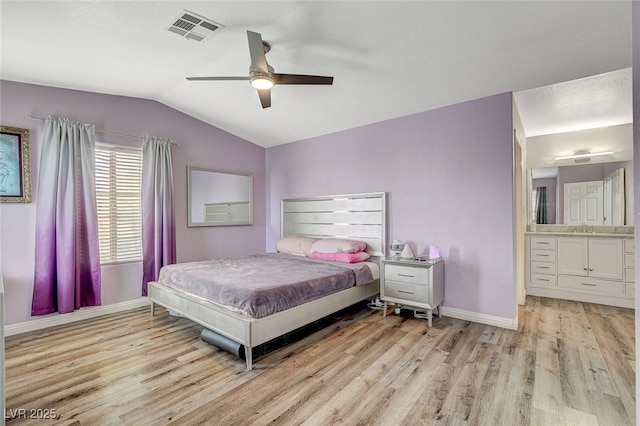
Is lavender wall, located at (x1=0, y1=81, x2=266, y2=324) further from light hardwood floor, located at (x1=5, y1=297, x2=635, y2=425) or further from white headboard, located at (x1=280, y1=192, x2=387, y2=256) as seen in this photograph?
white headboard, located at (x1=280, y1=192, x2=387, y2=256)

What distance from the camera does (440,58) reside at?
2742mm

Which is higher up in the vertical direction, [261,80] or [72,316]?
[261,80]

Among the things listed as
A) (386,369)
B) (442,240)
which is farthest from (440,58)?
(386,369)

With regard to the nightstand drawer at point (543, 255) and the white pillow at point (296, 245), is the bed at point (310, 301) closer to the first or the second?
the white pillow at point (296, 245)

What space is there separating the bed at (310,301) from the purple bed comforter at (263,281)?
2.2 inches

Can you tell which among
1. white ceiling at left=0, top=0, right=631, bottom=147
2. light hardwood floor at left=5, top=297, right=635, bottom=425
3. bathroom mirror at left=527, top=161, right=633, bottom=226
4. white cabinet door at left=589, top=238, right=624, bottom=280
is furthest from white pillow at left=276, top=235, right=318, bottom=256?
white cabinet door at left=589, top=238, right=624, bottom=280

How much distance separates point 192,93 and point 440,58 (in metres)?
3.00

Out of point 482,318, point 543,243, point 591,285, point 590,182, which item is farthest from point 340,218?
point 590,182

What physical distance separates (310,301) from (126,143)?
3239 mm

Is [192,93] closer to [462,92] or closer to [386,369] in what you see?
[462,92]

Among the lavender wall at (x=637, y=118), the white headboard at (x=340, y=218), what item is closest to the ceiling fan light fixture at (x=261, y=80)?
the lavender wall at (x=637, y=118)

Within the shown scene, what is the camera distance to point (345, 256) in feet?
12.9

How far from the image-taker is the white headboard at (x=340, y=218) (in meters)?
4.15

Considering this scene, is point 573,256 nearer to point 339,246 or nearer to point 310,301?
point 339,246
